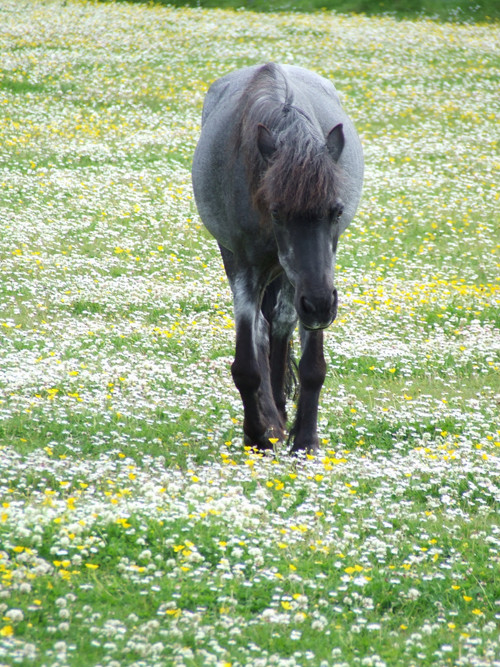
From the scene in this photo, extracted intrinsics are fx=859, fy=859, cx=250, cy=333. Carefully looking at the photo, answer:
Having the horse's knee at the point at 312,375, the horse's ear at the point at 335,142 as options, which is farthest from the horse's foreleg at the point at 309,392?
the horse's ear at the point at 335,142

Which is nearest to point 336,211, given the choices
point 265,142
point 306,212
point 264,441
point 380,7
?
point 306,212

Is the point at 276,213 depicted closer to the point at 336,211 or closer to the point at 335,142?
the point at 336,211

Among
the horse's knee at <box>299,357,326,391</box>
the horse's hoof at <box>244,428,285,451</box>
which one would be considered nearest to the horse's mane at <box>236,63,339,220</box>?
the horse's knee at <box>299,357,326,391</box>

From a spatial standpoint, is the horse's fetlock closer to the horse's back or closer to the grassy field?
the grassy field

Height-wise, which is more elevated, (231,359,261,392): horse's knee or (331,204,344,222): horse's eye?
(331,204,344,222): horse's eye

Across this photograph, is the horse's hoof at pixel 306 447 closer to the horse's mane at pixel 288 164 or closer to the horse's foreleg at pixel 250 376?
the horse's foreleg at pixel 250 376

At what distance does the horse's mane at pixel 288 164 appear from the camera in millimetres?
6375

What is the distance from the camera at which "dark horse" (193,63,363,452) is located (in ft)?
21.2

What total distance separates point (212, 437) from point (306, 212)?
2.46 m

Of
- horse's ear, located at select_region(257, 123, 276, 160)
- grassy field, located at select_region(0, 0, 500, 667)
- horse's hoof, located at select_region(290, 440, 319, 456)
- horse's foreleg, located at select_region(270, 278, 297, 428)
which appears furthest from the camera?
horse's foreleg, located at select_region(270, 278, 297, 428)

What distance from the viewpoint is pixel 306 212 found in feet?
21.2

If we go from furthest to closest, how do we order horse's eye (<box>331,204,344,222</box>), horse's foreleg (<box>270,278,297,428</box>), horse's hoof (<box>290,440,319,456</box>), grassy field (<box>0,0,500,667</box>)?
horse's foreleg (<box>270,278,297,428</box>)
horse's hoof (<box>290,440,319,456</box>)
horse's eye (<box>331,204,344,222</box>)
grassy field (<box>0,0,500,667</box>)

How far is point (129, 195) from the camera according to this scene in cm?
1712

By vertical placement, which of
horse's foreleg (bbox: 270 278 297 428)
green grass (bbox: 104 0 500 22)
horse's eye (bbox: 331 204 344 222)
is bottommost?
horse's foreleg (bbox: 270 278 297 428)
